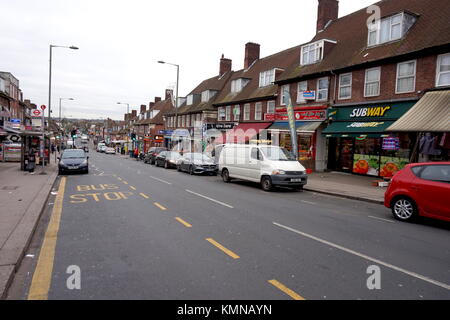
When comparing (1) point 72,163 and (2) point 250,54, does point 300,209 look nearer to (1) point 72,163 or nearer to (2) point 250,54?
(1) point 72,163

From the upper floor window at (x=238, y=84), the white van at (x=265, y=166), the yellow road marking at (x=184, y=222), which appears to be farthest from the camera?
the upper floor window at (x=238, y=84)

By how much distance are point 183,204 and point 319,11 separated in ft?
77.1

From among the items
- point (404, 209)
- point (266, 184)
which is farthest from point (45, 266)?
point (266, 184)

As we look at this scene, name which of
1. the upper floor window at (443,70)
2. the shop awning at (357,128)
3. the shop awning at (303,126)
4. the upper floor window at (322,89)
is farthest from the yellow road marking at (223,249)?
the upper floor window at (322,89)

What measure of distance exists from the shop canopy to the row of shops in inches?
7.3

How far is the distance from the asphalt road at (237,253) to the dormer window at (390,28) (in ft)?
40.7

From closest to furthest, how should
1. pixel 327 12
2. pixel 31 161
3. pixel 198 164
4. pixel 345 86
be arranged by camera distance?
A: pixel 31 161 < pixel 345 86 < pixel 198 164 < pixel 327 12

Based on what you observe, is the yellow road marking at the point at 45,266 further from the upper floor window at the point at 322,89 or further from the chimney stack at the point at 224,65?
the chimney stack at the point at 224,65

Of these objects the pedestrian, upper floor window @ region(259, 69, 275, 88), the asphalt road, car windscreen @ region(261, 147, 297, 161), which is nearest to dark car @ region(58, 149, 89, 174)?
the pedestrian

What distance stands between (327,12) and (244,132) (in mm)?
12124

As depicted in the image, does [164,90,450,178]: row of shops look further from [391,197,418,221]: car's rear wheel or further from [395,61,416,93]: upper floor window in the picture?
[391,197,418,221]: car's rear wheel

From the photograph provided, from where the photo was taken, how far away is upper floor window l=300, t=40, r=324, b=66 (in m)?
22.2

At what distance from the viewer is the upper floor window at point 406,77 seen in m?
15.5

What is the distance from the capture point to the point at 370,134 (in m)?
16.7
